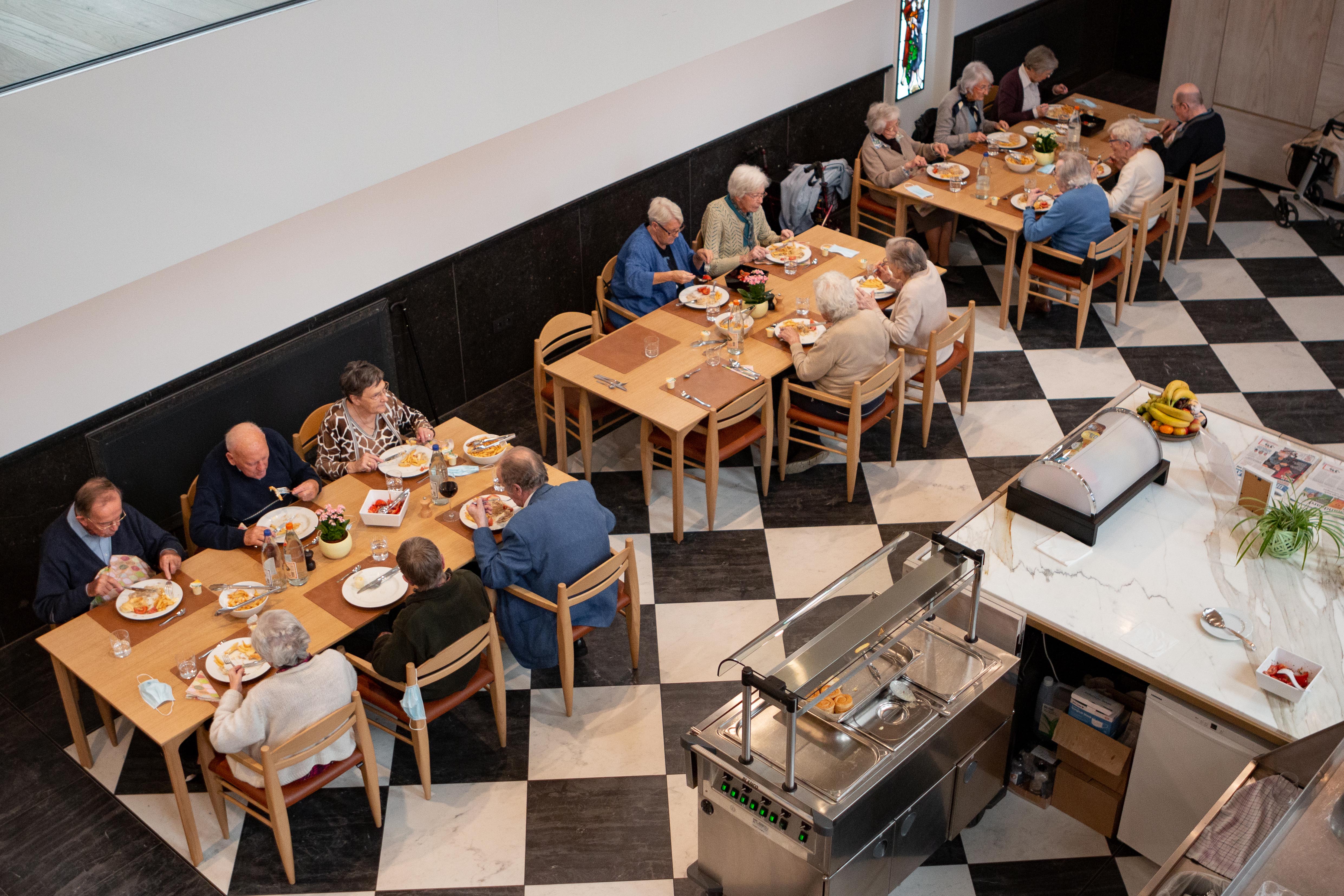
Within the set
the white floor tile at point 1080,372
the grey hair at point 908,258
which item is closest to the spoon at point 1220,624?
the grey hair at point 908,258

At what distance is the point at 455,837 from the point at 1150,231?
21.5 ft

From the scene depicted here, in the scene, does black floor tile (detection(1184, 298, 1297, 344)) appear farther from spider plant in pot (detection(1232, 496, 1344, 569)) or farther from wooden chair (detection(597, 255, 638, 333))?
wooden chair (detection(597, 255, 638, 333))


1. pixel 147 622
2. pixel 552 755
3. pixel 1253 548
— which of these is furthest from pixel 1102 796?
pixel 147 622

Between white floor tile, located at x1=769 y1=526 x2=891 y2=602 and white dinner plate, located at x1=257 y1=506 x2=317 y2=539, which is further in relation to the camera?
white floor tile, located at x1=769 y1=526 x2=891 y2=602

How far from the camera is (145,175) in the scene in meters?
4.46

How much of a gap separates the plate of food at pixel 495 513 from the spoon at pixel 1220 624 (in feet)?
9.72

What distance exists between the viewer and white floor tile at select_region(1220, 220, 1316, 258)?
9297 mm

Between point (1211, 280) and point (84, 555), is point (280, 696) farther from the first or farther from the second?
point (1211, 280)

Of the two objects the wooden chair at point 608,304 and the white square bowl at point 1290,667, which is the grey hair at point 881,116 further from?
the white square bowl at point 1290,667

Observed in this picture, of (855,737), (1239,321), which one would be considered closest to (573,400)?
(855,737)

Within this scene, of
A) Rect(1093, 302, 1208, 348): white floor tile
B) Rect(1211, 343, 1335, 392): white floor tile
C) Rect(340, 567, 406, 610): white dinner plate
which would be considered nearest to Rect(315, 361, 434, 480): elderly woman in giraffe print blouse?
Rect(340, 567, 406, 610): white dinner plate

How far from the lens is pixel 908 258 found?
6984mm

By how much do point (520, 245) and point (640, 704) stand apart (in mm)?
3261

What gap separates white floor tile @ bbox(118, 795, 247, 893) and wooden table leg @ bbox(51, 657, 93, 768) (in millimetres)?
272
